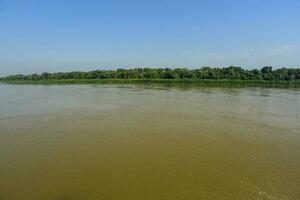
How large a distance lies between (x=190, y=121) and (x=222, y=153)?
4368 mm

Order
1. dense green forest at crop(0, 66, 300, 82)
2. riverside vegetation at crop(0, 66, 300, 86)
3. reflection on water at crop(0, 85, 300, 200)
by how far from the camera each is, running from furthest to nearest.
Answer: dense green forest at crop(0, 66, 300, 82) < riverside vegetation at crop(0, 66, 300, 86) < reflection on water at crop(0, 85, 300, 200)

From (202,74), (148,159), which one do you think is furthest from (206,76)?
(148,159)

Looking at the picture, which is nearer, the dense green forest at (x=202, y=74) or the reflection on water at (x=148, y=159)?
the reflection on water at (x=148, y=159)

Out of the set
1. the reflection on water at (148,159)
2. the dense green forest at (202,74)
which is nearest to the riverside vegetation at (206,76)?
the dense green forest at (202,74)

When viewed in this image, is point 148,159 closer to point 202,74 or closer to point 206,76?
→ point 206,76

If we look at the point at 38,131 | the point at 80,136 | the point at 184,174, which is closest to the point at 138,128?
the point at 80,136

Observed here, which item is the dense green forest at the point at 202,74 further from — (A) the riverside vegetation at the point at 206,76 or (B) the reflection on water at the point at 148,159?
(B) the reflection on water at the point at 148,159

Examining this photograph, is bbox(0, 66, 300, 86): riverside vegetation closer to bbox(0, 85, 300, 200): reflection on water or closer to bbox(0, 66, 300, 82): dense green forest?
bbox(0, 66, 300, 82): dense green forest

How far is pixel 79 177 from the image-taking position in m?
5.45

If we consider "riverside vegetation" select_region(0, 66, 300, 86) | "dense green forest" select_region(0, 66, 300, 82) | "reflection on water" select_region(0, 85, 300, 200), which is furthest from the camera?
"dense green forest" select_region(0, 66, 300, 82)

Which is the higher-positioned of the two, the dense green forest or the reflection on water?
the dense green forest

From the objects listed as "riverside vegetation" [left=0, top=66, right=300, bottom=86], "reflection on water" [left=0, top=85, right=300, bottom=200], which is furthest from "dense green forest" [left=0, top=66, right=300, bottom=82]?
"reflection on water" [left=0, top=85, right=300, bottom=200]

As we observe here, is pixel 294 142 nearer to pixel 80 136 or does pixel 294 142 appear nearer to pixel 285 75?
pixel 80 136

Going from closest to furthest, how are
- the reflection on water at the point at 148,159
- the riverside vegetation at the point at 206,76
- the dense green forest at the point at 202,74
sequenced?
1. the reflection on water at the point at 148,159
2. the riverside vegetation at the point at 206,76
3. the dense green forest at the point at 202,74
